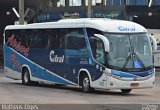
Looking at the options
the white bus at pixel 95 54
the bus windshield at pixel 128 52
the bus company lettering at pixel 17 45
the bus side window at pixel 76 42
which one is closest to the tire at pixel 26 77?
the bus company lettering at pixel 17 45

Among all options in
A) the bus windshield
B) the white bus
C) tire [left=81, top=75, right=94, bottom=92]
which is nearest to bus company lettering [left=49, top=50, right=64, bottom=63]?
the white bus

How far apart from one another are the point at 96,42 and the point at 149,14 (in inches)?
1247

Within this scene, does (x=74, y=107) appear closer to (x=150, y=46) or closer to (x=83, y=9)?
(x=150, y=46)

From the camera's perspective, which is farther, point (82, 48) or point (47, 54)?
point (47, 54)

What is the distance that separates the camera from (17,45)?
28.5 meters

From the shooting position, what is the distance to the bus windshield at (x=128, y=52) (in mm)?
21281

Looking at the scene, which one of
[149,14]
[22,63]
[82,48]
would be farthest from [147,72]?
[149,14]

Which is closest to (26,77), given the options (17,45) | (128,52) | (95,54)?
(17,45)

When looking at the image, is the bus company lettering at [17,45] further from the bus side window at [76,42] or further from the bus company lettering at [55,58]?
the bus side window at [76,42]

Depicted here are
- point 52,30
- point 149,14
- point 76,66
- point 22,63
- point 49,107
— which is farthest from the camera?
point 149,14

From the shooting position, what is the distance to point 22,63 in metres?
27.9

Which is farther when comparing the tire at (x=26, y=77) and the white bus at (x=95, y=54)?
the tire at (x=26, y=77)

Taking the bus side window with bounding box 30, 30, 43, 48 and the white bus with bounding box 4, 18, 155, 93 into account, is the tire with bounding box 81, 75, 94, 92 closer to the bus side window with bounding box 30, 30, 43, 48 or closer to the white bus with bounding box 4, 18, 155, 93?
the white bus with bounding box 4, 18, 155, 93

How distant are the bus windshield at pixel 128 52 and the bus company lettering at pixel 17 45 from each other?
7.16m
